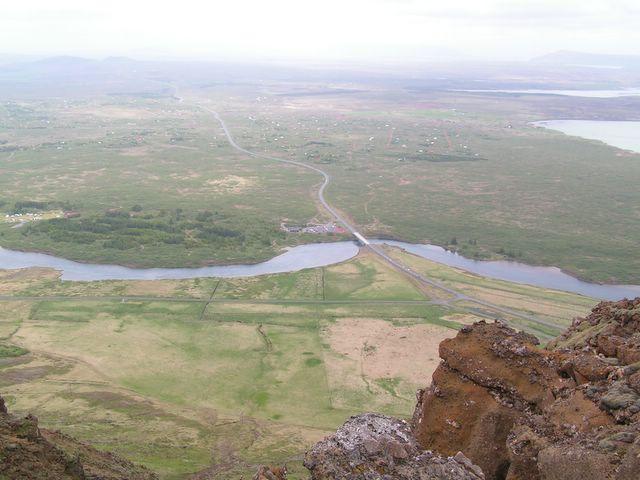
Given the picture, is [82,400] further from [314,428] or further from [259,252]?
[259,252]

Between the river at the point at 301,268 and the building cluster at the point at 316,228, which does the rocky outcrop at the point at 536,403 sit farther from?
the building cluster at the point at 316,228

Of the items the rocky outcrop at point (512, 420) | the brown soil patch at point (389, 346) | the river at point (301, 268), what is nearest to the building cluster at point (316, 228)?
the river at point (301, 268)

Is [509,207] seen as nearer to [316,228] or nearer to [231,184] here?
[316,228]

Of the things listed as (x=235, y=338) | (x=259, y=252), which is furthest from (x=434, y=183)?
(x=235, y=338)

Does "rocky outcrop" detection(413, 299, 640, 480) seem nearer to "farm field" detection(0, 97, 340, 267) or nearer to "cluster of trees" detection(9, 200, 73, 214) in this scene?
"farm field" detection(0, 97, 340, 267)

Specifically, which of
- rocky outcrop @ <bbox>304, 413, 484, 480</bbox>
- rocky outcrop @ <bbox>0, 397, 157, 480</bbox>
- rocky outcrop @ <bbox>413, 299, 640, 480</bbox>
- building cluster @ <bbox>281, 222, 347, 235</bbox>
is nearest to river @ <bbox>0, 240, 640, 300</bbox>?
building cluster @ <bbox>281, 222, 347, 235</bbox>

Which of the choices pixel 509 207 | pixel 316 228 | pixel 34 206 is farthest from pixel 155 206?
pixel 509 207
